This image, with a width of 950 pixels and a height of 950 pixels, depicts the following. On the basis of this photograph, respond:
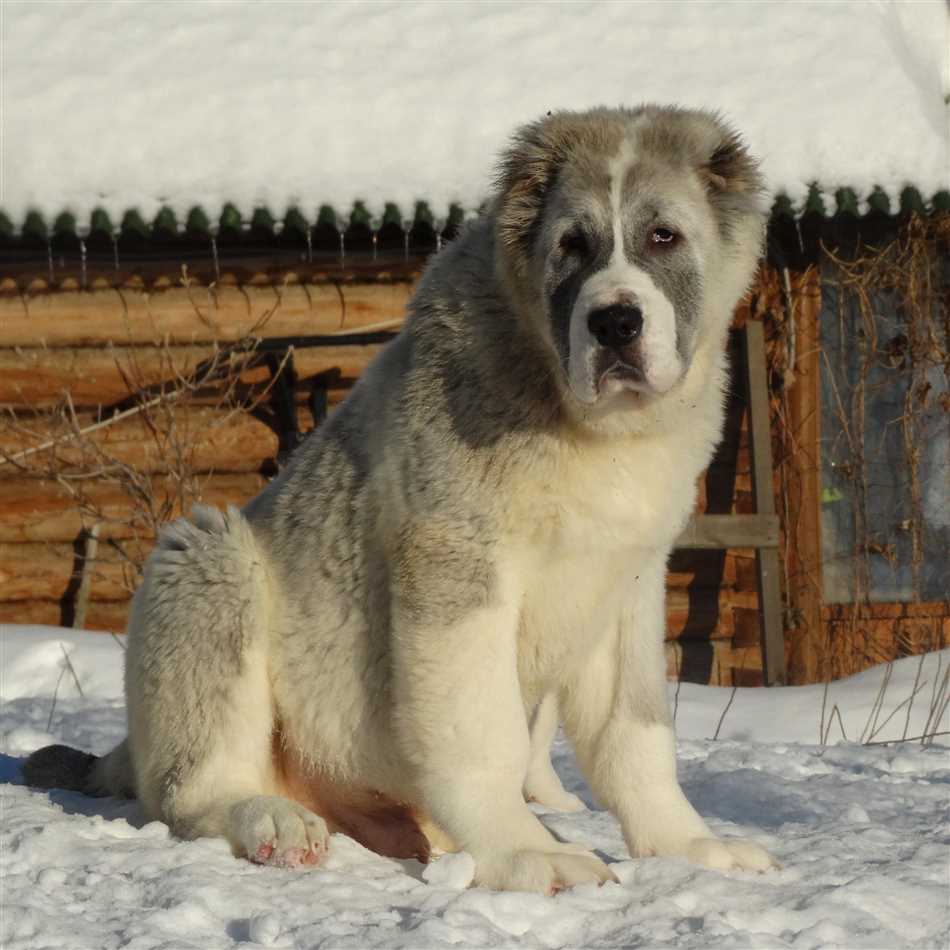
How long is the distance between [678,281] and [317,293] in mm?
6808

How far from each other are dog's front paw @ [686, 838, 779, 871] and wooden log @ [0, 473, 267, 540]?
6849 millimetres

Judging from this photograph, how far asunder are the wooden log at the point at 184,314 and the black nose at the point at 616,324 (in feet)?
22.2

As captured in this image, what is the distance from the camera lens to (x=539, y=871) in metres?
3.01

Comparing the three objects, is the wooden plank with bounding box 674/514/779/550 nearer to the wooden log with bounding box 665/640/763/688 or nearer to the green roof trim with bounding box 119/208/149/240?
the wooden log with bounding box 665/640/763/688

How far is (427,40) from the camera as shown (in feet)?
34.5

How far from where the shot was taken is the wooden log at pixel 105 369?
982 centimetres

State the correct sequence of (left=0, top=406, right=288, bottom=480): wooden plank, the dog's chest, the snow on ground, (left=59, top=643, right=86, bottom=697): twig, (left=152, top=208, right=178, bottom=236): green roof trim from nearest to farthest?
the snow on ground
the dog's chest
(left=59, top=643, right=86, bottom=697): twig
(left=152, top=208, right=178, bottom=236): green roof trim
(left=0, top=406, right=288, bottom=480): wooden plank

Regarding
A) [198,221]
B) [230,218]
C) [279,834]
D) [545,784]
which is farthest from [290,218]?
[279,834]

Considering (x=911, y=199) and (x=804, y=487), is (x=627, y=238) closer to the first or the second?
(x=911, y=199)

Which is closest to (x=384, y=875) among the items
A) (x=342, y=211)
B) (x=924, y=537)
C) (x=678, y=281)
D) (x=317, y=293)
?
(x=678, y=281)

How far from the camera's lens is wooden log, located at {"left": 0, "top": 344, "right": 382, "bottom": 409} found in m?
9.82

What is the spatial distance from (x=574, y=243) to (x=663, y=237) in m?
0.21

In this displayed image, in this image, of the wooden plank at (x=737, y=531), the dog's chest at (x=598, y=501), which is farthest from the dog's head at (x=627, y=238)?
the wooden plank at (x=737, y=531)

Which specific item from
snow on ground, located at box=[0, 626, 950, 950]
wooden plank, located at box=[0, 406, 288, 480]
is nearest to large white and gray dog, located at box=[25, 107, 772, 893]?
snow on ground, located at box=[0, 626, 950, 950]
